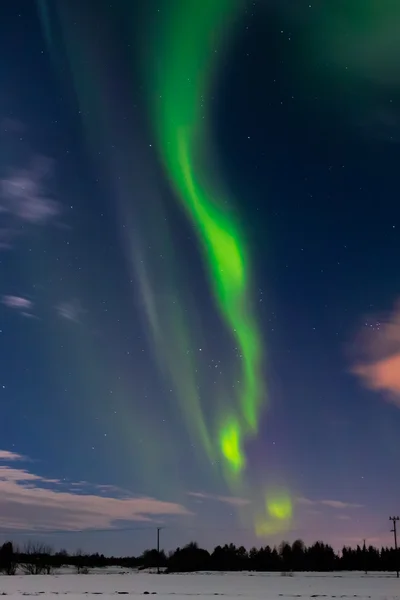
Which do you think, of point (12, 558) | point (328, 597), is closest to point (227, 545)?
point (12, 558)

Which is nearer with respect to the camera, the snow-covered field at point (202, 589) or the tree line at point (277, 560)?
the snow-covered field at point (202, 589)

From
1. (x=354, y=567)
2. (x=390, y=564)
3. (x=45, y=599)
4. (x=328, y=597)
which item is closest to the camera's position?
(x=45, y=599)

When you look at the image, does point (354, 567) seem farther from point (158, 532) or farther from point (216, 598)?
point (216, 598)

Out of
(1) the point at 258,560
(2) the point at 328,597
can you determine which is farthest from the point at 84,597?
(1) the point at 258,560

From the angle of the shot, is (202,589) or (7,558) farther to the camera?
(7,558)

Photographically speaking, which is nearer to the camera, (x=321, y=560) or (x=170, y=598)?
(x=170, y=598)

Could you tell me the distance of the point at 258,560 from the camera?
7352 inches

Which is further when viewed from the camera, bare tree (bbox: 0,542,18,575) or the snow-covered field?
bare tree (bbox: 0,542,18,575)

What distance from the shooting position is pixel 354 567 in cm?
18012

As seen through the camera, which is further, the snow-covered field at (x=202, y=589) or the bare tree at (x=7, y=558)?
the bare tree at (x=7, y=558)

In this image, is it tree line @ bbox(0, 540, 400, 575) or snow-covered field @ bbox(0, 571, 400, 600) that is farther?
tree line @ bbox(0, 540, 400, 575)

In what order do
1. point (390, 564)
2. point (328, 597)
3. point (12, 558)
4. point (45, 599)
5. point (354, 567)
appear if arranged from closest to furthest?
point (45, 599) → point (328, 597) → point (12, 558) → point (390, 564) → point (354, 567)

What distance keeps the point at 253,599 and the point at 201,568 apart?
403ft

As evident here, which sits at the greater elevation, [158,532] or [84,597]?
[158,532]
